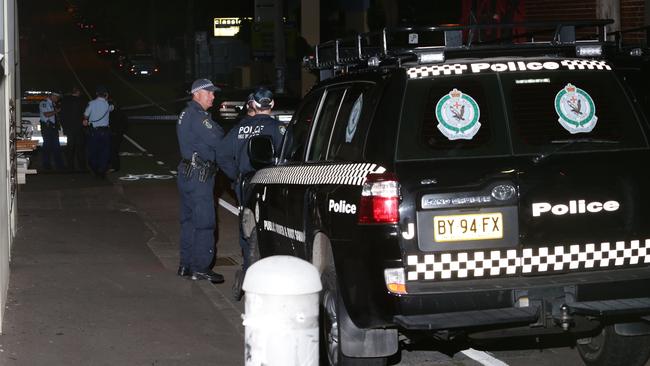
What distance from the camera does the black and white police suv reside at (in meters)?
6.54

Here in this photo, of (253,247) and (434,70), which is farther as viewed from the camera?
(253,247)

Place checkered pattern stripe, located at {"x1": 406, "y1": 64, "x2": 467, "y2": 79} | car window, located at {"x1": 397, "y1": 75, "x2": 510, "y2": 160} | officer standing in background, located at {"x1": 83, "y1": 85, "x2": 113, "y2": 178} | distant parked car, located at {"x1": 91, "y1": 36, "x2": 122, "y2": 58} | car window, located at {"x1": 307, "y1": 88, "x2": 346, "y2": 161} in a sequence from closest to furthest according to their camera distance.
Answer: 1. car window, located at {"x1": 397, "y1": 75, "x2": 510, "y2": 160}
2. checkered pattern stripe, located at {"x1": 406, "y1": 64, "x2": 467, "y2": 79}
3. car window, located at {"x1": 307, "y1": 88, "x2": 346, "y2": 161}
4. officer standing in background, located at {"x1": 83, "y1": 85, "x2": 113, "y2": 178}
5. distant parked car, located at {"x1": 91, "y1": 36, "x2": 122, "y2": 58}

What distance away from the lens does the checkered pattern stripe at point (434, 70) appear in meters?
6.86

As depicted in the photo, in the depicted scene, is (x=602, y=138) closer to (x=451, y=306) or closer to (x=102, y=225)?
(x=451, y=306)

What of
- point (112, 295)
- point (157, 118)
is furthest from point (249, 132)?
point (157, 118)

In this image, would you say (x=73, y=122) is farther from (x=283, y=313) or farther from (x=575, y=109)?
(x=283, y=313)

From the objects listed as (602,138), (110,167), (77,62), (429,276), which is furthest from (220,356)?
(77,62)

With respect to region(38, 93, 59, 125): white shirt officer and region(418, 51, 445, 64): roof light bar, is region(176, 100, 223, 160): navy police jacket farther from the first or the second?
region(38, 93, 59, 125): white shirt officer

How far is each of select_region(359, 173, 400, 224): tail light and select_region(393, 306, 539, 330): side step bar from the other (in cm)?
53

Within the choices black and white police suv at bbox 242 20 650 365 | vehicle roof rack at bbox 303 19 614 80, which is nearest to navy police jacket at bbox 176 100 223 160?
vehicle roof rack at bbox 303 19 614 80

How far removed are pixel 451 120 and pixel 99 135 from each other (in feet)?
49.4

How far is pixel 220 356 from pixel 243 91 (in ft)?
90.2

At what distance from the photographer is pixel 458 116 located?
22.3 feet

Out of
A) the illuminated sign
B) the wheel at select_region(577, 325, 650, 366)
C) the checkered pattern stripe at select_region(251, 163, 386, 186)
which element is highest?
the illuminated sign
